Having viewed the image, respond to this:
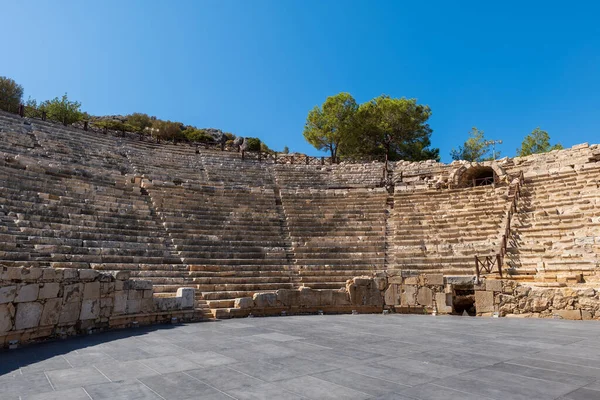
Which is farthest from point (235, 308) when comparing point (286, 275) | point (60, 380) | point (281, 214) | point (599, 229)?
point (599, 229)

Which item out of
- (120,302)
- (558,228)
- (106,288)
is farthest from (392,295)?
(106,288)

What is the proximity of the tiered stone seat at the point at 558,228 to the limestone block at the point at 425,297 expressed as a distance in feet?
8.57

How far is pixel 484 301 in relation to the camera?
11.6 metres

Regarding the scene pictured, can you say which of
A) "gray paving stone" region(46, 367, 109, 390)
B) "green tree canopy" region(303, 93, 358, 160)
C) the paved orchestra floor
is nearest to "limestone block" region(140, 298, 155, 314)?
the paved orchestra floor

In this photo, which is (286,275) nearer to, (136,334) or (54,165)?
(136,334)

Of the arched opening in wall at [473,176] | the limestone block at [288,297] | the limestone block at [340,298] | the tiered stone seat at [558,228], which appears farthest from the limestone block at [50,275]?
the arched opening in wall at [473,176]

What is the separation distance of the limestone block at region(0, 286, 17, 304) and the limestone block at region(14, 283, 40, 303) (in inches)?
3.1

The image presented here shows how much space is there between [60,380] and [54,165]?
14546mm

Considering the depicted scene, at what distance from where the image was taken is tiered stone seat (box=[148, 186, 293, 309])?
483 inches

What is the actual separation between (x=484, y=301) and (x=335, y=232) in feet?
21.3

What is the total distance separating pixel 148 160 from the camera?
73.7ft

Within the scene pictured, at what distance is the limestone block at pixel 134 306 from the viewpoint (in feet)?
29.1

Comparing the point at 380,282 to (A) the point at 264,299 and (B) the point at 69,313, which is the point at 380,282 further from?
(B) the point at 69,313

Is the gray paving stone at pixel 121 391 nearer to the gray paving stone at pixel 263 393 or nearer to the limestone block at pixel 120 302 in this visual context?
the gray paving stone at pixel 263 393
